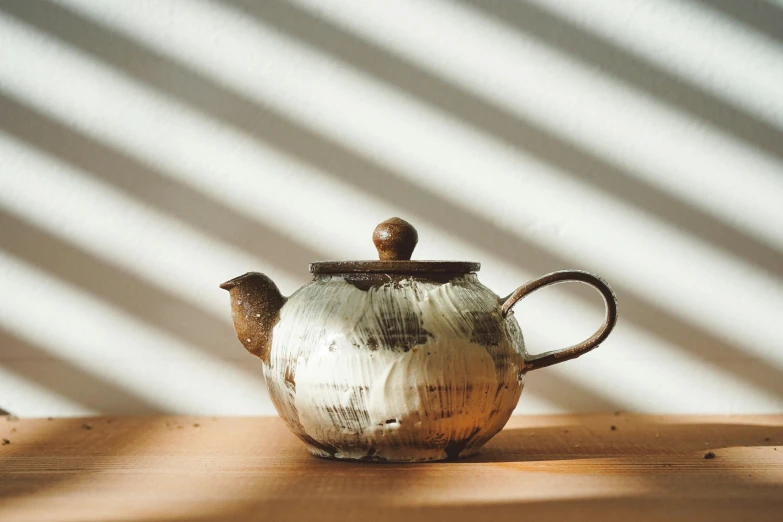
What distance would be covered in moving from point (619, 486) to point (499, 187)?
660 millimetres

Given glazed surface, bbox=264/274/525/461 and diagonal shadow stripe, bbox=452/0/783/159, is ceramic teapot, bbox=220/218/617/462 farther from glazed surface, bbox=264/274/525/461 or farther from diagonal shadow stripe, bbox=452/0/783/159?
diagonal shadow stripe, bbox=452/0/783/159

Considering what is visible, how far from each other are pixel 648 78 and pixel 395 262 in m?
0.70

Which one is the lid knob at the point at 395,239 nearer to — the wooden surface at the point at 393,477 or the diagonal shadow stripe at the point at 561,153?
the wooden surface at the point at 393,477

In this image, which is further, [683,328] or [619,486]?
[683,328]

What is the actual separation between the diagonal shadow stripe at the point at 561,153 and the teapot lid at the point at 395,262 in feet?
1.48

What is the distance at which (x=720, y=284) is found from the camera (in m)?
1.36

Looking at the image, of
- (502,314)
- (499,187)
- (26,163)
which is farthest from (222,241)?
(502,314)

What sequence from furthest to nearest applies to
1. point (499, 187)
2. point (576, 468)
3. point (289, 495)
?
point (499, 187) < point (576, 468) < point (289, 495)

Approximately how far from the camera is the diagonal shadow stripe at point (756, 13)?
4.44 ft

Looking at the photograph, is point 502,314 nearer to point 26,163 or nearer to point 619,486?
point 619,486

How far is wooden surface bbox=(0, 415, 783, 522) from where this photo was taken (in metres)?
0.73

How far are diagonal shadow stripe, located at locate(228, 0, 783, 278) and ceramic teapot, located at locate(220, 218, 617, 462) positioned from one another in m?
0.45

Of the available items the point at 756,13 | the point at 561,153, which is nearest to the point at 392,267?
the point at 561,153

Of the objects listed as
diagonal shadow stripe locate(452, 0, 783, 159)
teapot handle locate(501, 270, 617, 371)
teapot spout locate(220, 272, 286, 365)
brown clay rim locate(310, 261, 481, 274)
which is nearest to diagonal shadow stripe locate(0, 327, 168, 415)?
teapot spout locate(220, 272, 286, 365)
